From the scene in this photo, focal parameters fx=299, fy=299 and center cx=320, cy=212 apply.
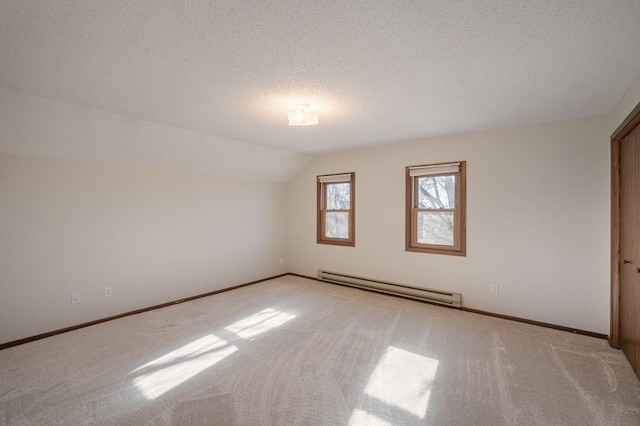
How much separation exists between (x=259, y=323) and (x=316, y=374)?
127cm

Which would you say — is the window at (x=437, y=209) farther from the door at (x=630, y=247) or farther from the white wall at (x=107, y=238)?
the white wall at (x=107, y=238)

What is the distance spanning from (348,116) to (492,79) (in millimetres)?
1366

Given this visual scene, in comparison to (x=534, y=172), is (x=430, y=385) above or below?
below

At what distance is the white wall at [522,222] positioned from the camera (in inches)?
124

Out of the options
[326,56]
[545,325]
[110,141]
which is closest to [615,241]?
[545,325]

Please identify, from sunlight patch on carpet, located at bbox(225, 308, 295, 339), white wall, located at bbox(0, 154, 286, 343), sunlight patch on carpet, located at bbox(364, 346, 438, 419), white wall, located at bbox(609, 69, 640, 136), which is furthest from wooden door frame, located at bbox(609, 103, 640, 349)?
white wall, located at bbox(0, 154, 286, 343)

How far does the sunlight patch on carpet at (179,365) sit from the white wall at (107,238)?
4.91 feet

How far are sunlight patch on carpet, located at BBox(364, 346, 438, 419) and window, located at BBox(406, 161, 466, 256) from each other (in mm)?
1889

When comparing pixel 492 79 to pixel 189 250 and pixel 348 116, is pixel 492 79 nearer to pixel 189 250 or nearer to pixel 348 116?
pixel 348 116

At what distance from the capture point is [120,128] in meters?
3.26

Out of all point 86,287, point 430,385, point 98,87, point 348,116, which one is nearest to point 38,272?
point 86,287

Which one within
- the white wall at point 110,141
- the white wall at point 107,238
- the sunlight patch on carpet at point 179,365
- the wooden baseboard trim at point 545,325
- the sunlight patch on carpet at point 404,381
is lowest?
the sunlight patch on carpet at point 179,365

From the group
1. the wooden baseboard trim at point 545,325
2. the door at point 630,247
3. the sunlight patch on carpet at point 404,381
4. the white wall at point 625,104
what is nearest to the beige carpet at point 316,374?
the sunlight patch on carpet at point 404,381

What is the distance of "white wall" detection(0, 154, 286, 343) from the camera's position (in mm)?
2934
